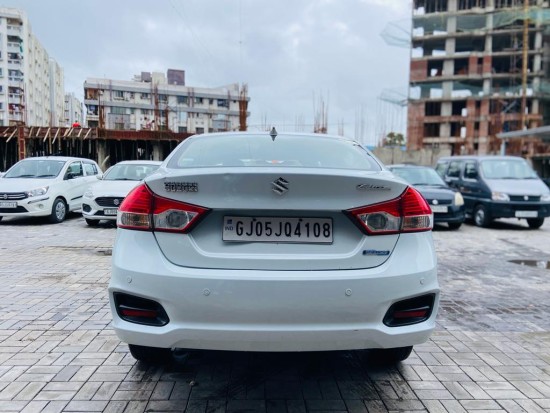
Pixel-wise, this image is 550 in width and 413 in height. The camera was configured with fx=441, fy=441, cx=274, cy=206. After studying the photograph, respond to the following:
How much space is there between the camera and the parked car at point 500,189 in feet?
34.9

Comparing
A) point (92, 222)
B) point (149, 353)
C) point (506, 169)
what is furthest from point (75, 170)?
point (506, 169)

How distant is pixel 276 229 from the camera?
228 cm

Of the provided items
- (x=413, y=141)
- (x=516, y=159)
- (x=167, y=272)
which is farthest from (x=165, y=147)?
(x=413, y=141)

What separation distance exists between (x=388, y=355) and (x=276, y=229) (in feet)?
4.72

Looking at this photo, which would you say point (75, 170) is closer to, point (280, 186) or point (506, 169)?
point (280, 186)

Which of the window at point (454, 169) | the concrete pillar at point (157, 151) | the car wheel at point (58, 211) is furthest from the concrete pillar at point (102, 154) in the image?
the window at point (454, 169)

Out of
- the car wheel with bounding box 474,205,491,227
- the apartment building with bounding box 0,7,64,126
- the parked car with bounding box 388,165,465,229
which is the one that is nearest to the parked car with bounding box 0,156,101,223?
the parked car with bounding box 388,165,465,229

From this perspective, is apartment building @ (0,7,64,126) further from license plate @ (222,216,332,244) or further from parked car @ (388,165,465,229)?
license plate @ (222,216,332,244)

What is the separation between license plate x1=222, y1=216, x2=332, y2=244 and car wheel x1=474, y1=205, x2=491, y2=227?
10.0 m

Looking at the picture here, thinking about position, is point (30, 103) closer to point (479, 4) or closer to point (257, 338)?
point (479, 4)

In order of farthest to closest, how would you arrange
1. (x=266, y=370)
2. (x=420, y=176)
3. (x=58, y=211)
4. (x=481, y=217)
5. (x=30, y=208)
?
(x=420, y=176)
(x=481, y=217)
(x=58, y=211)
(x=30, y=208)
(x=266, y=370)

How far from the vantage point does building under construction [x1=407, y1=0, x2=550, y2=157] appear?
5656cm

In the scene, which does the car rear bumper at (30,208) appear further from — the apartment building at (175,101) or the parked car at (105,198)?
the apartment building at (175,101)

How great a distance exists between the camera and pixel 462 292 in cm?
516
